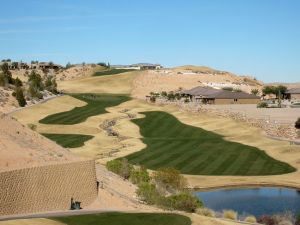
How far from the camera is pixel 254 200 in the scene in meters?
50.6

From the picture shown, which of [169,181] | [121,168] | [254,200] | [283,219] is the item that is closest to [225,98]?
[121,168]

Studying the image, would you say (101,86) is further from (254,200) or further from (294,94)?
(254,200)

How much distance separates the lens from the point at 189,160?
69.1m

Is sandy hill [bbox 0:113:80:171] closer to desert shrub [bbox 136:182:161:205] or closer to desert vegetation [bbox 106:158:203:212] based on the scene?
desert shrub [bbox 136:182:161:205]

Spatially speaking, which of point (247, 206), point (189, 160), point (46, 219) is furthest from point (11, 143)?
point (189, 160)

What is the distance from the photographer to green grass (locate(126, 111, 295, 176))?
6412cm

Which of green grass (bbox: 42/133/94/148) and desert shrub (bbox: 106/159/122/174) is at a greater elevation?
desert shrub (bbox: 106/159/122/174)

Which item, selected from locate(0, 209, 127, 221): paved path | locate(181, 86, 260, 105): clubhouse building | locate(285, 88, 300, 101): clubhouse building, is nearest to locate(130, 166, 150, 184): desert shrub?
locate(0, 209, 127, 221): paved path

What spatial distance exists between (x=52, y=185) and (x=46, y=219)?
568 centimetres

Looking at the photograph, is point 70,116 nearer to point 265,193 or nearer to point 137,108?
point 137,108

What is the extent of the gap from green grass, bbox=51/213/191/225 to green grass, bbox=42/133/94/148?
45.2 meters

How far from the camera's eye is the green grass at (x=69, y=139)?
260ft

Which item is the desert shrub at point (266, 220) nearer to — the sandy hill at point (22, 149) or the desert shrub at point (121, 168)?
the sandy hill at point (22, 149)

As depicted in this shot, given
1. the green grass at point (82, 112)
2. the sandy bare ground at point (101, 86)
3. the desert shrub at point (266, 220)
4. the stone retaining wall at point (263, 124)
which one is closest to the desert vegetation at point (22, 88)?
the green grass at point (82, 112)
